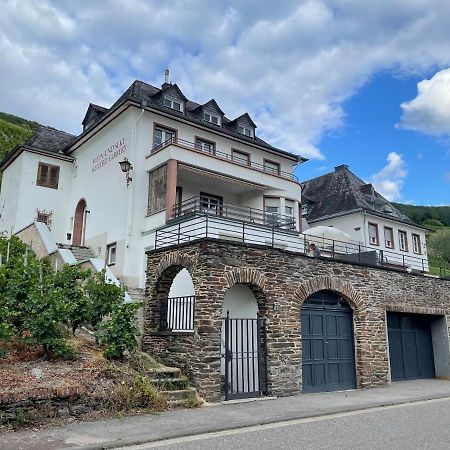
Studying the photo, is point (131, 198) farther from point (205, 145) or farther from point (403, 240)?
point (403, 240)

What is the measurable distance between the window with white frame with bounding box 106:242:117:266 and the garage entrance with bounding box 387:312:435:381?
11267 mm

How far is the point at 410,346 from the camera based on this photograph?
18266 millimetres

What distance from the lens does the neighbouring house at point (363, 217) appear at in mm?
31359

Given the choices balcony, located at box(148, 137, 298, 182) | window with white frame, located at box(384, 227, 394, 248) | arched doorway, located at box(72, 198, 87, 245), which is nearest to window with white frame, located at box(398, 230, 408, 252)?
window with white frame, located at box(384, 227, 394, 248)

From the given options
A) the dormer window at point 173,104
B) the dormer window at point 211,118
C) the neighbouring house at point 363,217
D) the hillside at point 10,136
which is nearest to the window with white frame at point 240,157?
the dormer window at point 211,118

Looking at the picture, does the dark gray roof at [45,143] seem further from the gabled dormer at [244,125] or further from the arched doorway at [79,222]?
the gabled dormer at [244,125]

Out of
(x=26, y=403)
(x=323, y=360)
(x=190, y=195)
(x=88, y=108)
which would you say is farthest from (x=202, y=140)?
(x=26, y=403)

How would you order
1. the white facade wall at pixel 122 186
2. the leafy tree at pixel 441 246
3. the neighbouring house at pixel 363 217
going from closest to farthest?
1. the white facade wall at pixel 122 186
2. the neighbouring house at pixel 363 217
3. the leafy tree at pixel 441 246

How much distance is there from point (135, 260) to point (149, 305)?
17.0 feet

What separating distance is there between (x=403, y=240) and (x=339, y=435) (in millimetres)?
28271

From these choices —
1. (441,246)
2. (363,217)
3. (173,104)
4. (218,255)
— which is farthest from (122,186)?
(441,246)

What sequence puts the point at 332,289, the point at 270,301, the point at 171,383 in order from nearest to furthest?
the point at 171,383
the point at 270,301
the point at 332,289

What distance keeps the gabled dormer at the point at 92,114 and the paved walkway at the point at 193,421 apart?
17.9 metres

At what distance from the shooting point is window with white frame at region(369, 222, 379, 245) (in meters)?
31.2
